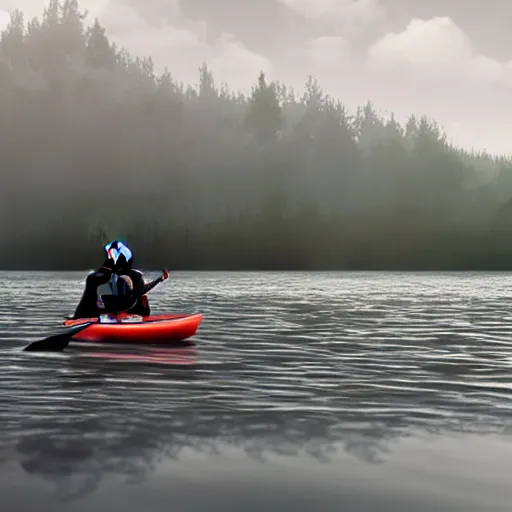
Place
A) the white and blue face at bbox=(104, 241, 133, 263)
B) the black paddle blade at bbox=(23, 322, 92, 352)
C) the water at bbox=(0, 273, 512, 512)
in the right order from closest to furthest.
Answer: the water at bbox=(0, 273, 512, 512) < the black paddle blade at bbox=(23, 322, 92, 352) < the white and blue face at bbox=(104, 241, 133, 263)

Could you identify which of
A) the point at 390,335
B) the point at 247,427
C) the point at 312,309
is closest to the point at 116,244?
the point at 390,335

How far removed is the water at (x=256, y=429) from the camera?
9227 mm

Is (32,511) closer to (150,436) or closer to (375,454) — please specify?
(150,436)

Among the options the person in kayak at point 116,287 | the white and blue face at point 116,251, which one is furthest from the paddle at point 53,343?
the white and blue face at point 116,251

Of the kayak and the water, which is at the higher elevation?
the kayak

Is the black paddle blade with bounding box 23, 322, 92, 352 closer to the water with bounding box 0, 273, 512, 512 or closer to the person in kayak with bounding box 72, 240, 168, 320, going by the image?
the water with bounding box 0, 273, 512, 512

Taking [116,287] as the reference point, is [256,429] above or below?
below

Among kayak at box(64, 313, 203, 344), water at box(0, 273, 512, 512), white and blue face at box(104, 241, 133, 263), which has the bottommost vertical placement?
water at box(0, 273, 512, 512)

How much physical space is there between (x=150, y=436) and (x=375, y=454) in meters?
→ 3.33

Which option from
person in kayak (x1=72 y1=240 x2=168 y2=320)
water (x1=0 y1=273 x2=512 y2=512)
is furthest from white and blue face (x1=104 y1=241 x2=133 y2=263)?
water (x1=0 y1=273 x2=512 y2=512)

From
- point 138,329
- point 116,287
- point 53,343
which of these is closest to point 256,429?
point 53,343

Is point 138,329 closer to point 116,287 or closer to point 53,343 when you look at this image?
point 116,287

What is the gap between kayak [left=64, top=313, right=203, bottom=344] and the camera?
26.6 m

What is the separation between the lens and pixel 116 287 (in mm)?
27031
